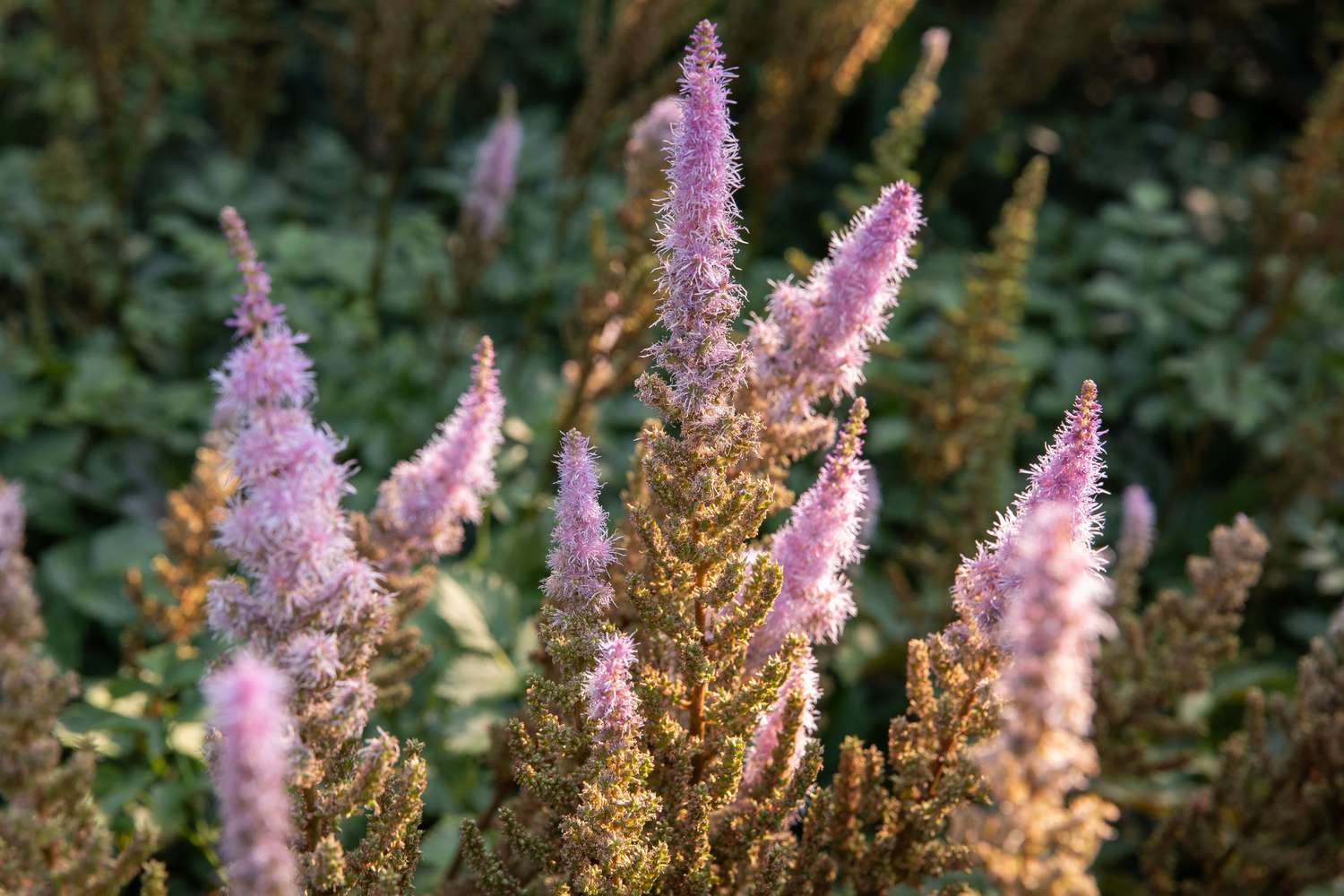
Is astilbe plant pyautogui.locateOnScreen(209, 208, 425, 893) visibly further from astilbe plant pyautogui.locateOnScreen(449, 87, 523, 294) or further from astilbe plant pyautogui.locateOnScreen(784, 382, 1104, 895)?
astilbe plant pyautogui.locateOnScreen(449, 87, 523, 294)

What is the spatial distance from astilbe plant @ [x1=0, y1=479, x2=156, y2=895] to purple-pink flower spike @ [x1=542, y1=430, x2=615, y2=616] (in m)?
0.67

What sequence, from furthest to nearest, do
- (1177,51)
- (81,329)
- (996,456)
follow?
1. (1177,51)
2. (81,329)
3. (996,456)

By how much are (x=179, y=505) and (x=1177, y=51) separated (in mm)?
6238

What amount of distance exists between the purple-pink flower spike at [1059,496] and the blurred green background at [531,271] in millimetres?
1402

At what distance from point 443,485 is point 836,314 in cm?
83

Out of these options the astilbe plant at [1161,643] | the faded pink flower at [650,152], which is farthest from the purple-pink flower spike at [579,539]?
the astilbe plant at [1161,643]

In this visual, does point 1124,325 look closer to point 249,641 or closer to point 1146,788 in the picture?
point 1146,788

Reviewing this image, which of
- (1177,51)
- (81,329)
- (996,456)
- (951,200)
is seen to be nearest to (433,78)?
(81,329)

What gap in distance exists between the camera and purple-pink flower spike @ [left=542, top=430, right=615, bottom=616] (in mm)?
1583

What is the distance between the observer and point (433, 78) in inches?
163

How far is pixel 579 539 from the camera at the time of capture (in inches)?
62.9

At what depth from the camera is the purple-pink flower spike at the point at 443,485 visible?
6.81 ft

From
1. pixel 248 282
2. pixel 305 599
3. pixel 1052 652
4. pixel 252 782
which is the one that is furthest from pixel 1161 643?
pixel 252 782

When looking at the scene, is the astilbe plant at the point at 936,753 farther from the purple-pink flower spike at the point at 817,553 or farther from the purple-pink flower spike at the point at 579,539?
the purple-pink flower spike at the point at 579,539
